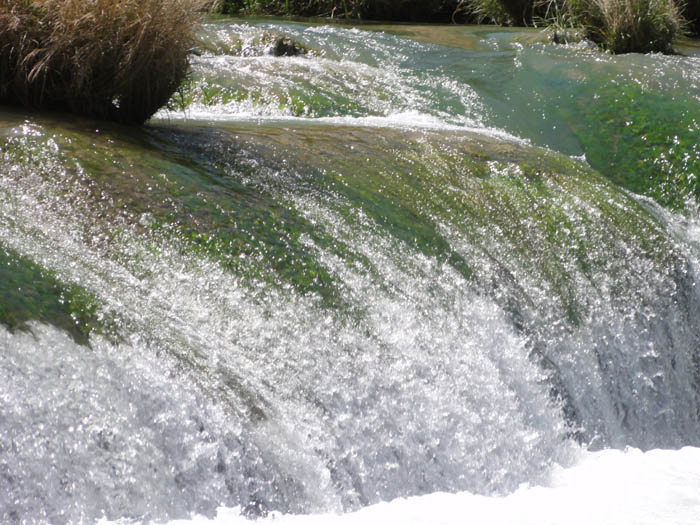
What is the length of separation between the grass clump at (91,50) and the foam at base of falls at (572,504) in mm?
2591

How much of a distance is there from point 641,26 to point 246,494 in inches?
308

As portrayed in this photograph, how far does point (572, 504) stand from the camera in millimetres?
3135

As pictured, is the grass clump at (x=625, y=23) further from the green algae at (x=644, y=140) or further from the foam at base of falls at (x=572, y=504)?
the foam at base of falls at (x=572, y=504)

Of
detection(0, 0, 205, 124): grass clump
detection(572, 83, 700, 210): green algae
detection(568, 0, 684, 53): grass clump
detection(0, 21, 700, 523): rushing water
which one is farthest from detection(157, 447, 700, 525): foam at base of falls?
detection(568, 0, 684, 53): grass clump

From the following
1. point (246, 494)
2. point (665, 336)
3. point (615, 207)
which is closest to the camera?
point (246, 494)

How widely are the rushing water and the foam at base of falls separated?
0.18 ft

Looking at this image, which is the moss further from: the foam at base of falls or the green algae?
the green algae

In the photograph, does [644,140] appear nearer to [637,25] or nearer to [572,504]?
[637,25]

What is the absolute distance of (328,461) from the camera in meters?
2.92

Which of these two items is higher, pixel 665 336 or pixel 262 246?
pixel 262 246

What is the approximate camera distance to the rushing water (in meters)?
2.60

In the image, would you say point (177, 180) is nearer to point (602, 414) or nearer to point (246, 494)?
point (246, 494)

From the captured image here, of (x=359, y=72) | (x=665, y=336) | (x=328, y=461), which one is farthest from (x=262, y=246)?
(x=359, y=72)

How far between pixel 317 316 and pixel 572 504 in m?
1.09
